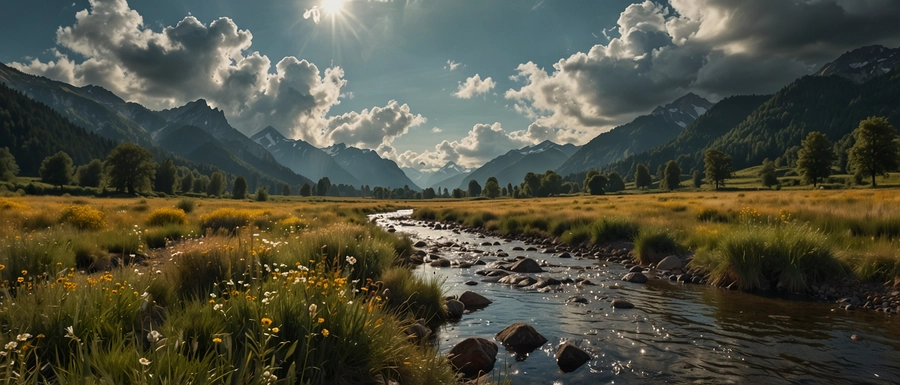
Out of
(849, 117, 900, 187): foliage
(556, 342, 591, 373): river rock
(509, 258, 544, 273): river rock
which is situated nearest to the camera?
(556, 342, 591, 373): river rock

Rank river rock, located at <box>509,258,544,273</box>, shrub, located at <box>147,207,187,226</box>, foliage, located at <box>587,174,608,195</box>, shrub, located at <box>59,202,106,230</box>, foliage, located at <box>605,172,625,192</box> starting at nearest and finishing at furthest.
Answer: river rock, located at <box>509,258,544,273</box> < shrub, located at <box>59,202,106,230</box> < shrub, located at <box>147,207,187,226</box> < foliage, located at <box>587,174,608,195</box> < foliage, located at <box>605,172,625,192</box>

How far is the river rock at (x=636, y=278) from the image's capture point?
15212 millimetres

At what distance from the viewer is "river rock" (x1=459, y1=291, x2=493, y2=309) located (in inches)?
479

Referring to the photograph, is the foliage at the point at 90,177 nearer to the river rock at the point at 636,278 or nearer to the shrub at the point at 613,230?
the shrub at the point at 613,230

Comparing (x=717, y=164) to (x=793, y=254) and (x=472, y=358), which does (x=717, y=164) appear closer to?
(x=793, y=254)

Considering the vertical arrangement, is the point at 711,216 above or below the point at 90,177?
below

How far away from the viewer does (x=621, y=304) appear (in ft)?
38.9

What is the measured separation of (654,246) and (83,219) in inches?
1023

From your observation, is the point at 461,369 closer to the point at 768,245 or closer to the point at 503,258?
the point at 768,245

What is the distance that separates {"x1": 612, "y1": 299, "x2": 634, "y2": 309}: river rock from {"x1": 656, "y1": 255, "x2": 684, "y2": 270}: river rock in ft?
20.0

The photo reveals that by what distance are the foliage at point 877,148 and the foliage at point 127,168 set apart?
13728 centimetres

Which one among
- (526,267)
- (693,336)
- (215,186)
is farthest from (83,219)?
(215,186)

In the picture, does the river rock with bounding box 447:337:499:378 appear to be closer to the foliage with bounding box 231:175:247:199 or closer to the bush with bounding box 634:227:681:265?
the bush with bounding box 634:227:681:265

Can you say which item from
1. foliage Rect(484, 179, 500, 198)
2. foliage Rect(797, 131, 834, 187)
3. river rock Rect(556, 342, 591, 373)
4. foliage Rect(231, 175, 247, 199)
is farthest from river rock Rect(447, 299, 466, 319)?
foliage Rect(484, 179, 500, 198)
